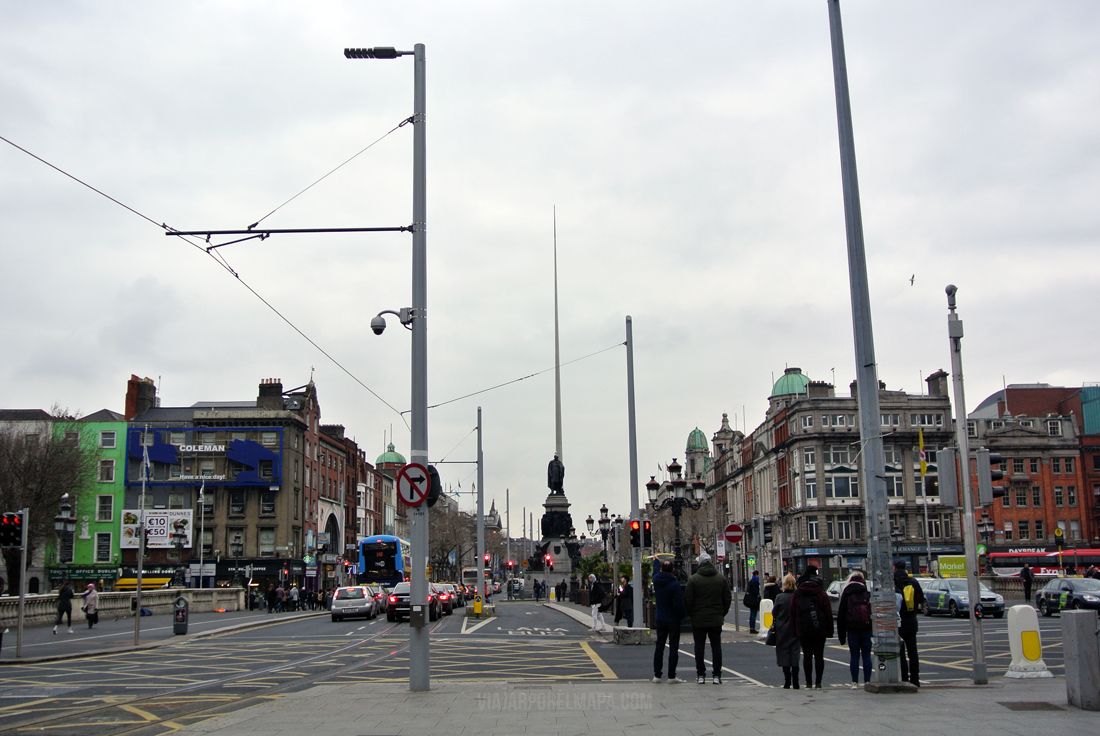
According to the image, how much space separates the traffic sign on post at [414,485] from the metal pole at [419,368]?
0.24 meters

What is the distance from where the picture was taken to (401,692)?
A: 13297mm

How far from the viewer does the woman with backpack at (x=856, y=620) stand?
13.0m

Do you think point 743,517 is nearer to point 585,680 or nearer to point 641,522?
point 641,522

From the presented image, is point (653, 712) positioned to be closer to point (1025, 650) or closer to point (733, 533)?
point (1025, 650)

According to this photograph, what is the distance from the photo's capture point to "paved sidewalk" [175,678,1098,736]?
9672 mm

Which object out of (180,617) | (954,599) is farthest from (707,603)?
(954,599)

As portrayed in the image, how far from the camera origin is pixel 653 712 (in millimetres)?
11016

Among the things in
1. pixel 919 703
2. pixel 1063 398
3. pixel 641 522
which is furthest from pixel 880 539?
pixel 1063 398

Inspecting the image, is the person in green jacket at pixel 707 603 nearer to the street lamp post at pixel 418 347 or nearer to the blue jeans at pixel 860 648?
the blue jeans at pixel 860 648

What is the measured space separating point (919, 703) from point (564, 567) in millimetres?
62032

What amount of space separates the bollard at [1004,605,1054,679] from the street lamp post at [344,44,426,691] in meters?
9.17

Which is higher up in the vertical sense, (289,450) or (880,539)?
(289,450)

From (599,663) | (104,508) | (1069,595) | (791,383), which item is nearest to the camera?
(599,663)

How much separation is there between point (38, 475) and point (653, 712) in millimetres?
52298
